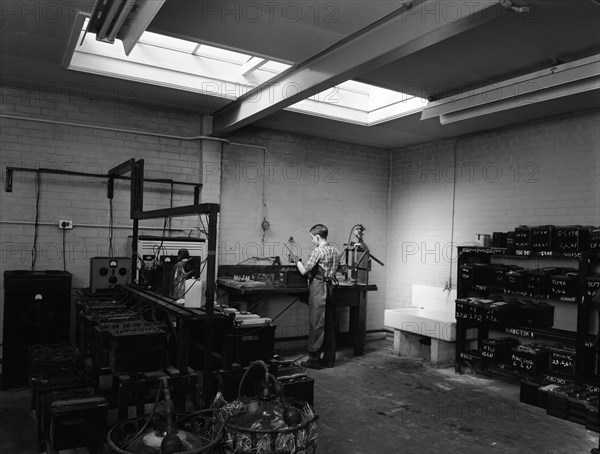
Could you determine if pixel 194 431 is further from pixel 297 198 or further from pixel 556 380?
pixel 297 198

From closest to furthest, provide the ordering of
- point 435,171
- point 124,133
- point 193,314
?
point 193,314, point 124,133, point 435,171

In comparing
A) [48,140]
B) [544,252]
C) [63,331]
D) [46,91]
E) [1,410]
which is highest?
[46,91]

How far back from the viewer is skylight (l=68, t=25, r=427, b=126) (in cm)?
442

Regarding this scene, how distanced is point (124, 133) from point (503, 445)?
480 centimetres

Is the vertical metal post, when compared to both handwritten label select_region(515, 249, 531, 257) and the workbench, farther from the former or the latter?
handwritten label select_region(515, 249, 531, 257)

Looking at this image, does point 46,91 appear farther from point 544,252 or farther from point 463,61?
point 544,252

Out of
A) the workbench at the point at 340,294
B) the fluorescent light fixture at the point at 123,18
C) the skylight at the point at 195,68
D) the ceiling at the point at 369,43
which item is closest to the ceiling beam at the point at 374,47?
the ceiling at the point at 369,43

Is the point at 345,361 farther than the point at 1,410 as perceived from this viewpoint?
Yes

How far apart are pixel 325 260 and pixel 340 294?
64cm

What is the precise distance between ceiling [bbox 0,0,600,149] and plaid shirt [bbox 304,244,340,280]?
1.70m

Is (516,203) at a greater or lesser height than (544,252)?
greater

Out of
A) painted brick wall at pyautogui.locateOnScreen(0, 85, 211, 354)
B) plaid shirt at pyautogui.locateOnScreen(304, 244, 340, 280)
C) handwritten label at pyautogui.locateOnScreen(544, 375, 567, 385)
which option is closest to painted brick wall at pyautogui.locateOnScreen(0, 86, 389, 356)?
painted brick wall at pyautogui.locateOnScreen(0, 85, 211, 354)

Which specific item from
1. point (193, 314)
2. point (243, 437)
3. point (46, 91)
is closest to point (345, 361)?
point (193, 314)

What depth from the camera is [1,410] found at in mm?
4031
